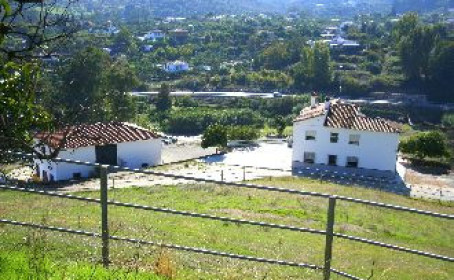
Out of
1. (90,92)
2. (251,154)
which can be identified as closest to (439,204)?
(251,154)

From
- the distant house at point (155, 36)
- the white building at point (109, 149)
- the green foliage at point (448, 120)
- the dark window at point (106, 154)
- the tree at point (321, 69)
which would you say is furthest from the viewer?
the distant house at point (155, 36)

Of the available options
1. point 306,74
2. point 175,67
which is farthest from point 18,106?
point 175,67

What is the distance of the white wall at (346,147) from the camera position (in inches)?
1612

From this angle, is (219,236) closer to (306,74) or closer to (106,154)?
(106,154)

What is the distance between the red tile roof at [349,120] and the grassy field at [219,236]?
9.38 meters

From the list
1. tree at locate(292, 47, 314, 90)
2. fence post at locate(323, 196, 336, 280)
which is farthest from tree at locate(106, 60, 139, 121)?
fence post at locate(323, 196, 336, 280)

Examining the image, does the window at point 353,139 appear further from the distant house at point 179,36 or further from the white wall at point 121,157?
the distant house at point 179,36

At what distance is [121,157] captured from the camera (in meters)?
39.9

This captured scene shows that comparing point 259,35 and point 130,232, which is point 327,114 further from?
point 259,35

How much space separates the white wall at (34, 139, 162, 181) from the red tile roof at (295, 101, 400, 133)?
11063 millimetres

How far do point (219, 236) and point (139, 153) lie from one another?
27090 millimetres

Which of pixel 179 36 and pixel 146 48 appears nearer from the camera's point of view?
pixel 146 48

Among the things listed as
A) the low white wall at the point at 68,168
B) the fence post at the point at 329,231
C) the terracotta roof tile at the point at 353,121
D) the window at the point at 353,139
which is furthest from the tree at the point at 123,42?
the fence post at the point at 329,231

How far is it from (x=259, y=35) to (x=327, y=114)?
115228 mm
